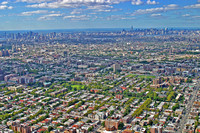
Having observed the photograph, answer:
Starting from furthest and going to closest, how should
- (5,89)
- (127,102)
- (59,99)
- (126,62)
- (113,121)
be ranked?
(126,62) < (5,89) < (59,99) < (127,102) < (113,121)

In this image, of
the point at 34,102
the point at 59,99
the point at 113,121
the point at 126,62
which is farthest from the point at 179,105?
the point at 126,62

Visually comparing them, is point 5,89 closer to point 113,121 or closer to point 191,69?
point 113,121

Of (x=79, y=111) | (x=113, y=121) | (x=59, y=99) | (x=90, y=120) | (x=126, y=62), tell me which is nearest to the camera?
(x=113, y=121)

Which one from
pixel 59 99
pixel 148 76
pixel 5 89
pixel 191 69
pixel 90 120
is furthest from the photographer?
pixel 191 69

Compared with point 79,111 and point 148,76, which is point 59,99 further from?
point 148,76

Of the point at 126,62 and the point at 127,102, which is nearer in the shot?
the point at 127,102

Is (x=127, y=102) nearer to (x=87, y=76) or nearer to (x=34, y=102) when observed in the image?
(x=34, y=102)

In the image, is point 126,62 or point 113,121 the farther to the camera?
point 126,62

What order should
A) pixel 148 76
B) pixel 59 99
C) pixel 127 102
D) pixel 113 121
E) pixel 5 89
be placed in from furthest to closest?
pixel 148 76, pixel 5 89, pixel 59 99, pixel 127 102, pixel 113 121

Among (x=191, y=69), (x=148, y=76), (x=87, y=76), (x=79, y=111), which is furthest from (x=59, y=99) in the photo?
(x=191, y=69)
